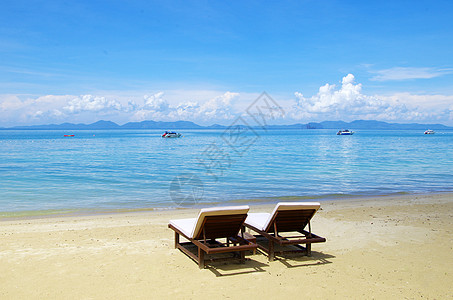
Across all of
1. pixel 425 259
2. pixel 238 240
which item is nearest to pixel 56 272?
pixel 238 240

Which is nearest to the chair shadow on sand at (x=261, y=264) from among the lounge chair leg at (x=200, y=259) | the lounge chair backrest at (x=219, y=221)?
the lounge chair leg at (x=200, y=259)

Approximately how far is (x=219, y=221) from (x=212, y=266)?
870mm

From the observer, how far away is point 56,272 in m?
5.88

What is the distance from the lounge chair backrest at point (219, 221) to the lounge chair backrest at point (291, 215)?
0.66 m

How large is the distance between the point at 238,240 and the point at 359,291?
86.0 inches

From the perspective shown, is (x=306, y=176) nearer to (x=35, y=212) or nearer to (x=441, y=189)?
(x=441, y=189)

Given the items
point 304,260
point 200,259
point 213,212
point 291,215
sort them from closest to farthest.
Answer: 1. point 213,212
2. point 200,259
3. point 291,215
4. point 304,260

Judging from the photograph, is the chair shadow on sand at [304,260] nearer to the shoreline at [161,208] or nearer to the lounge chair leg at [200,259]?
the lounge chair leg at [200,259]

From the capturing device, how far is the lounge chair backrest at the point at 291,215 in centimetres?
638

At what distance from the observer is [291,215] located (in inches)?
258

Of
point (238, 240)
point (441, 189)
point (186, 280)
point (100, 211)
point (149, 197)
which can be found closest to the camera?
point (186, 280)

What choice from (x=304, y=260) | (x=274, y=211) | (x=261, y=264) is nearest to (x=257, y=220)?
(x=274, y=211)

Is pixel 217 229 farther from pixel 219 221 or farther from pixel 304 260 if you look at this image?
pixel 304 260

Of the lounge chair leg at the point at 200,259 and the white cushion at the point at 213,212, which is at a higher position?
the white cushion at the point at 213,212
